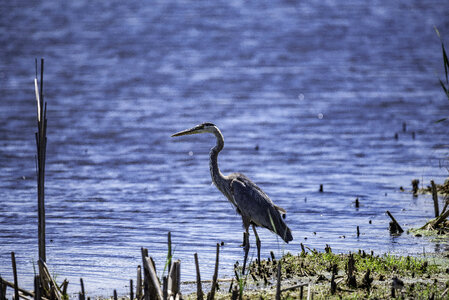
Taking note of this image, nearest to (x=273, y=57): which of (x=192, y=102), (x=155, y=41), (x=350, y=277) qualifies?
(x=155, y=41)

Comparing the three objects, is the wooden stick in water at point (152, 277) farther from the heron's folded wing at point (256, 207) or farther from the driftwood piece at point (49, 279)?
the heron's folded wing at point (256, 207)

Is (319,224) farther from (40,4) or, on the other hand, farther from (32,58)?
(40,4)

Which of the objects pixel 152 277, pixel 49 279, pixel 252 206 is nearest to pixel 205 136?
pixel 252 206

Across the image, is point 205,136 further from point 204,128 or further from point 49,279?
point 49,279

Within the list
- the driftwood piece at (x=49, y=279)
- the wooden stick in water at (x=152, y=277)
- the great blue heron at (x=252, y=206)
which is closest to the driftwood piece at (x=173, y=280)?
the wooden stick in water at (x=152, y=277)

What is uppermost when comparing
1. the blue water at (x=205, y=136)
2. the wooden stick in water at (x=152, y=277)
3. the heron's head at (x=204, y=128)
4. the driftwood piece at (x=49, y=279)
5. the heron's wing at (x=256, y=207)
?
the heron's head at (x=204, y=128)

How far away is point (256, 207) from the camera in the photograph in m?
8.47

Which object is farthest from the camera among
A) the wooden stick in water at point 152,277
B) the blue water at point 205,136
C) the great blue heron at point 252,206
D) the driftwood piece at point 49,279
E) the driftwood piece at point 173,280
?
the blue water at point 205,136

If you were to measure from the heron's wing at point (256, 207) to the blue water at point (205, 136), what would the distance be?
1.82 ft

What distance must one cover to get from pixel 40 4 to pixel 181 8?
28.1 feet

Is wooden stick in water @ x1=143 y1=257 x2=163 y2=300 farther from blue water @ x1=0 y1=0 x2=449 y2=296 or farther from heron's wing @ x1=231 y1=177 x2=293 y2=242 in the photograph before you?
heron's wing @ x1=231 y1=177 x2=293 y2=242

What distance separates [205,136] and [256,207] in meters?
9.19

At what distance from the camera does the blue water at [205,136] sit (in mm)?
9414

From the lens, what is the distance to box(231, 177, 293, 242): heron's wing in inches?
332
